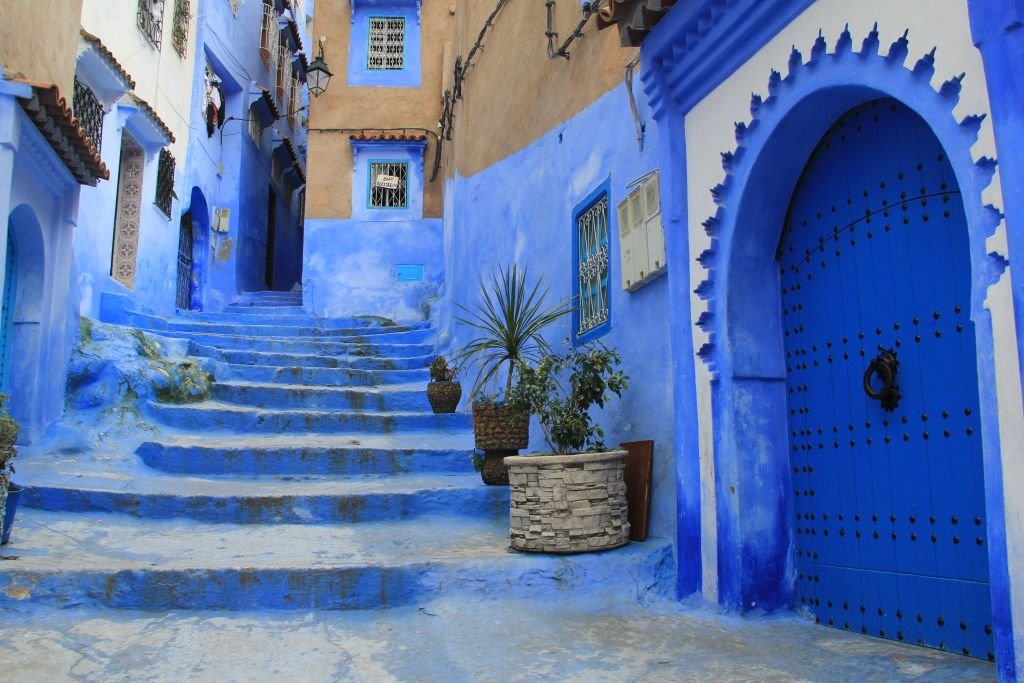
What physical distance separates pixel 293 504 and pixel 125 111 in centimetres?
673

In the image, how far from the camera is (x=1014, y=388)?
2398 mm

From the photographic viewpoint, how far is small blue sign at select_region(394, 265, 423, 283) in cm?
1429

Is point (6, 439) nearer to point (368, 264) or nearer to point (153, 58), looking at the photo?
point (153, 58)

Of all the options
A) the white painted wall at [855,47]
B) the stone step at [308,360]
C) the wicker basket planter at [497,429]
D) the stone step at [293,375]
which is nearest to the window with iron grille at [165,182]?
the stone step at [308,360]

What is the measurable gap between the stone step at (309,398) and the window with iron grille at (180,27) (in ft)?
21.3

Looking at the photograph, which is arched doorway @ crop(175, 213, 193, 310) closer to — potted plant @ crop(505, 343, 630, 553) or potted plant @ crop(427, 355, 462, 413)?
potted plant @ crop(427, 355, 462, 413)

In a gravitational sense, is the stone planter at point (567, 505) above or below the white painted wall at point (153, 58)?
below

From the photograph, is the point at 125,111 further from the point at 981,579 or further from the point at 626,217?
the point at 981,579

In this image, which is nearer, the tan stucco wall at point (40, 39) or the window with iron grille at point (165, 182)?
the tan stucco wall at point (40, 39)

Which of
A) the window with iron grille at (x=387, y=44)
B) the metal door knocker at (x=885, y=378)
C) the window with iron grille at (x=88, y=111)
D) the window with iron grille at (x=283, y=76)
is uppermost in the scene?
the window with iron grille at (x=283, y=76)

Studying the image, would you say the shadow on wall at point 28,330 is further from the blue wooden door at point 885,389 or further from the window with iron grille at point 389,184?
the window with iron grille at point 389,184

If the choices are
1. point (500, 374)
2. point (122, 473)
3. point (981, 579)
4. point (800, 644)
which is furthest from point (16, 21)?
point (981, 579)

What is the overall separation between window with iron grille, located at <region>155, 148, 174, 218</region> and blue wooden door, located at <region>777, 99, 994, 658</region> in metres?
9.80

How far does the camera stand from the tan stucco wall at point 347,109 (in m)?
14.7
